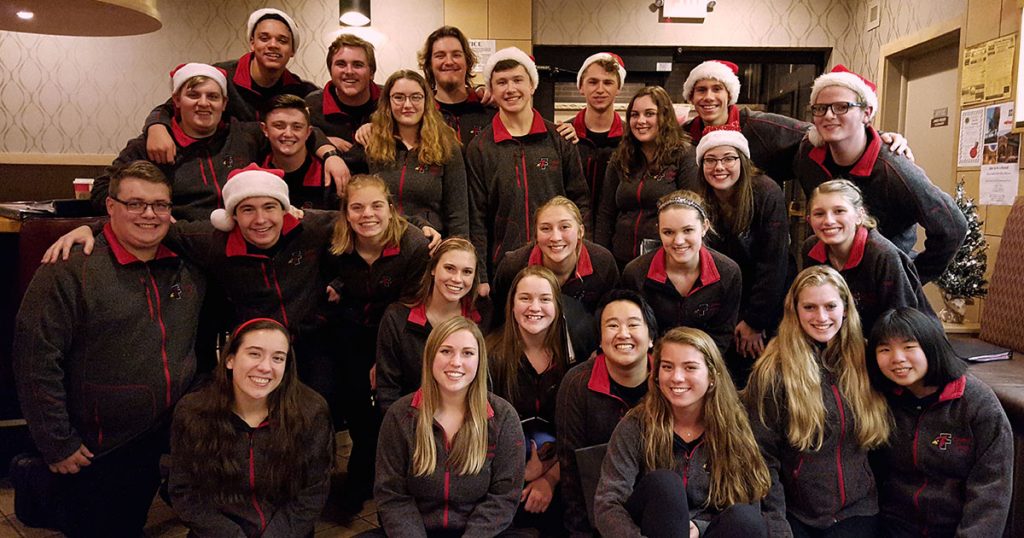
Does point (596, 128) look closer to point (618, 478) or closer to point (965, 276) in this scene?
point (618, 478)

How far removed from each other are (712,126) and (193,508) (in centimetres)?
234

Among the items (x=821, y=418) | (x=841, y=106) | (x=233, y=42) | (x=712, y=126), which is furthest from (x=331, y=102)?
(x=233, y=42)

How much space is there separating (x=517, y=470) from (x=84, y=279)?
5.00ft

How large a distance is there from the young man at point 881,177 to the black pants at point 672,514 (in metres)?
1.32

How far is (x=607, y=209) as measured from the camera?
10.2 ft

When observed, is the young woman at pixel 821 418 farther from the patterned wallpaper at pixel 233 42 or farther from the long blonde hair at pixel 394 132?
the patterned wallpaper at pixel 233 42

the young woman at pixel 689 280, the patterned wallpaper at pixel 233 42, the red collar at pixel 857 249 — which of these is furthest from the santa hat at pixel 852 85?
the patterned wallpaper at pixel 233 42

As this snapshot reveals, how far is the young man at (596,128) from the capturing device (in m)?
3.24

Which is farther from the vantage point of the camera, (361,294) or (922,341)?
(361,294)

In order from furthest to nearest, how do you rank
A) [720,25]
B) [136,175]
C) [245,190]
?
[720,25] < [245,190] < [136,175]

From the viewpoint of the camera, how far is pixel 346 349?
2.82 meters

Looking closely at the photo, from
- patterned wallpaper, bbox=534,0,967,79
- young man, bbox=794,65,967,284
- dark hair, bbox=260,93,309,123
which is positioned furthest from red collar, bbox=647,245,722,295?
patterned wallpaper, bbox=534,0,967,79

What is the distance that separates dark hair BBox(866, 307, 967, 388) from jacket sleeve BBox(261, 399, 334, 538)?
1.70 meters

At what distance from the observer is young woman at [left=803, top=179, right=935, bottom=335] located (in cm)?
243
